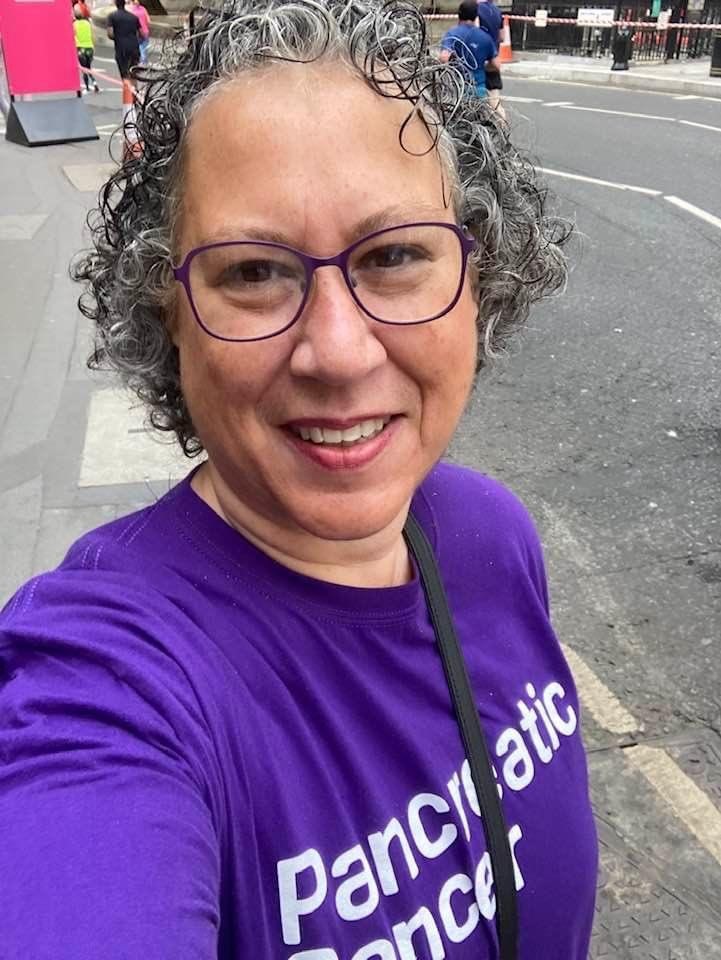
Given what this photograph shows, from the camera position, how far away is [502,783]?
1296 millimetres

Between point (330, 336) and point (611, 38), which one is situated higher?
point (330, 336)

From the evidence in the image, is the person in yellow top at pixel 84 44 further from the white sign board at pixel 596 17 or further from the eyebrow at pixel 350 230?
the eyebrow at pixel 350 230

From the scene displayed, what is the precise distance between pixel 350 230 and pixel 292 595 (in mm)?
458

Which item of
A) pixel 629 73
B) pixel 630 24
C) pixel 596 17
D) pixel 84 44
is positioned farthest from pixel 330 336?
pixel 596 17

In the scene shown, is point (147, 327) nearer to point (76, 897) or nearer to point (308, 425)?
point (308, 425)

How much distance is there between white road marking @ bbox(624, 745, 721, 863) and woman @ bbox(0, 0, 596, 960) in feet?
4.22

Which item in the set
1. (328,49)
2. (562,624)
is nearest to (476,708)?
(328,49)

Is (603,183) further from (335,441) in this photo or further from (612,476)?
(335,441)

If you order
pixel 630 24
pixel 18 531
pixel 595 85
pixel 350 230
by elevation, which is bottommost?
pixel 595 85

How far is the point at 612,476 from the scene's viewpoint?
14.2 feet

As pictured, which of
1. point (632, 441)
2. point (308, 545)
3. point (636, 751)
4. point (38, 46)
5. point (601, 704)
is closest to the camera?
point (308, 545)

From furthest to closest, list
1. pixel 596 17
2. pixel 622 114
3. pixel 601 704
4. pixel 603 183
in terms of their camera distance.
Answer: pixel 596 17 → pixel 622 114 → pixel 603 183 → pixel 601 704

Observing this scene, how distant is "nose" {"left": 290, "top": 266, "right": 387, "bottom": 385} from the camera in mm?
1147

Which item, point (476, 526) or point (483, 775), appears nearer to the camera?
point (483, 775)
